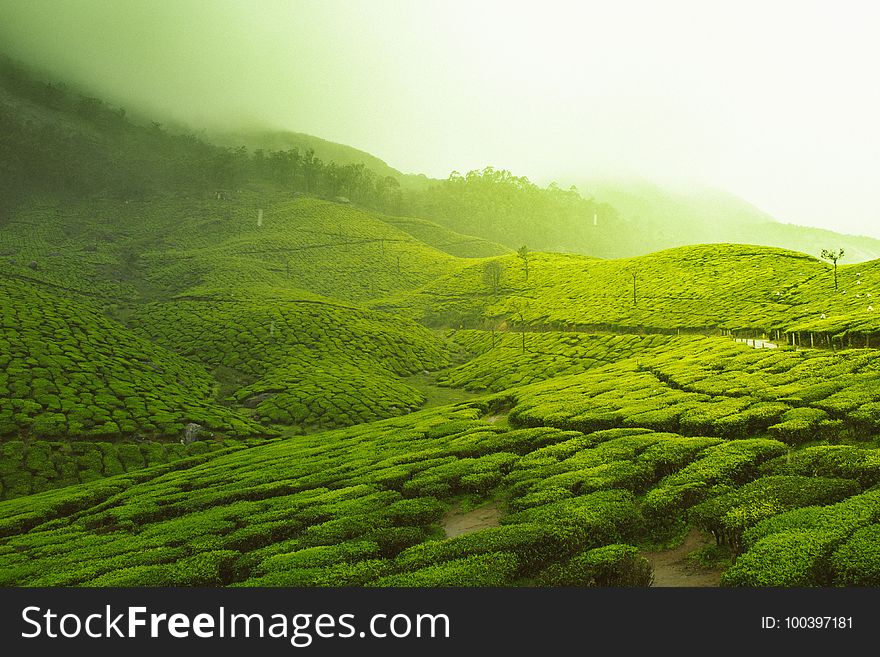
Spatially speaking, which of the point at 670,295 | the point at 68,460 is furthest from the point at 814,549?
the point at 670,295

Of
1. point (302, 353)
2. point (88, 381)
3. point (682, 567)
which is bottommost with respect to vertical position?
point (88, 381)

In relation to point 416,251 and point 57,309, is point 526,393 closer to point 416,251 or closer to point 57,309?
point 57,309

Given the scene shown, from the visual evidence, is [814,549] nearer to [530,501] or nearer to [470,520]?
[530,501]

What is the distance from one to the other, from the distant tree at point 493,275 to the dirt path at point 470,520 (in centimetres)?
10768

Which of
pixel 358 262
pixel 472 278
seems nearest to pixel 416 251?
pixel 358 262

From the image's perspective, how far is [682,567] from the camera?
15.7m

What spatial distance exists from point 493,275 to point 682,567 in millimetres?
120395

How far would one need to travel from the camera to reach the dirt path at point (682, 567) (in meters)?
14.9

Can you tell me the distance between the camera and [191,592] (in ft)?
44.8

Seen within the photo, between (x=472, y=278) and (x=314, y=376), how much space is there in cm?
8370

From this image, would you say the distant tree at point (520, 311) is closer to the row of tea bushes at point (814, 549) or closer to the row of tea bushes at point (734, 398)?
the row of tea bushes at point (734, 398)

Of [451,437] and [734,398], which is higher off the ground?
[734,398]

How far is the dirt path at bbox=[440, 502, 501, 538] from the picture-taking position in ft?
66.5

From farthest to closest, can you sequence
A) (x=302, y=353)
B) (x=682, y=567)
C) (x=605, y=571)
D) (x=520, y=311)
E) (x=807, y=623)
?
(x=520, y=311) → (x=302, y=353) → (x=682, y=567) → (x=605, y=571) → (x=807, y=623)
